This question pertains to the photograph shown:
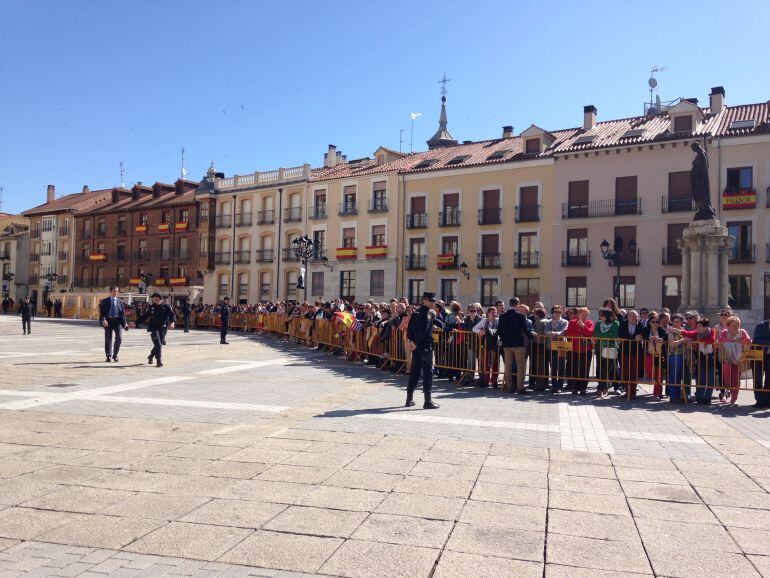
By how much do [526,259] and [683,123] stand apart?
10372 millimetres

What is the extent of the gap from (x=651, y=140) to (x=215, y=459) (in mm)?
32199

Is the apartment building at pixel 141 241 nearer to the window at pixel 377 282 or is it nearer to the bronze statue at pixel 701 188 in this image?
the window at pixel 377 282

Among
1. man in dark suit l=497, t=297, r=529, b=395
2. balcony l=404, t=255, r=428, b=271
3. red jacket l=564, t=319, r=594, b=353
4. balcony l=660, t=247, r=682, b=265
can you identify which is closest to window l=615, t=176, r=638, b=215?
balcony l=660, t=247, r=682, b=265

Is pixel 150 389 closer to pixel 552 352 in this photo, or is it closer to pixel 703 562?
pixel 552 352

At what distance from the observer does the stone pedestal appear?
56.4 feet

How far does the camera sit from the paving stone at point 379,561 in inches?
142

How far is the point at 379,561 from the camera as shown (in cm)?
376

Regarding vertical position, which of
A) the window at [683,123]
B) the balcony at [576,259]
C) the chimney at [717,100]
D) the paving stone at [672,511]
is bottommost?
the paving stone at [672,511]

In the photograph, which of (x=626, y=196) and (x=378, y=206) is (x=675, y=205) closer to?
(x=626, y=196)

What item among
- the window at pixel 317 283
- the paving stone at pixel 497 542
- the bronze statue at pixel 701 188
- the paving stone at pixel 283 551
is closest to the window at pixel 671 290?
the bronze statue at pixel 701 188

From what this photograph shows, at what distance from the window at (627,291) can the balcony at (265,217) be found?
83.3 ft

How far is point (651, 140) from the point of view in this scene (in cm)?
3300

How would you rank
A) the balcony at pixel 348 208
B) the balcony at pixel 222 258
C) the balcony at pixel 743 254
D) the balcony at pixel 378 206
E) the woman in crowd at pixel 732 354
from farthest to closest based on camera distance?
the balcony at pixel 222 258, the balcony at pixel 348 208, the balcony at pixel 378 206, the balcony at pixel 743 254, the woman in crowd at pixel 732 354

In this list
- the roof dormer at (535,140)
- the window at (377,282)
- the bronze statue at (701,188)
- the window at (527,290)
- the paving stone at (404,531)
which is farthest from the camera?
the window at (377,282)
